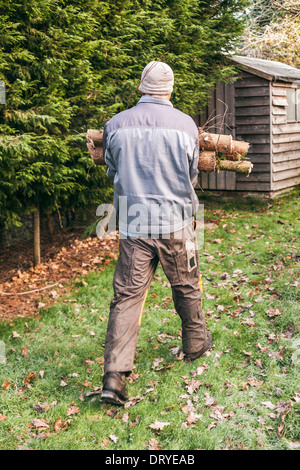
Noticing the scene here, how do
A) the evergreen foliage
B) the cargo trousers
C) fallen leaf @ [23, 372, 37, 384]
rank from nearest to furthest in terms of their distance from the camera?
the cargo trousers < fallen leaf @ [23, 372, 37, 384] < the evergreen foliage

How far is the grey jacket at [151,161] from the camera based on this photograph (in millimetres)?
3740

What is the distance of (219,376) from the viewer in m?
4.30

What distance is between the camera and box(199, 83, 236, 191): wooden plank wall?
38.5 feet

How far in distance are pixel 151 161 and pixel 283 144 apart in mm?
9174

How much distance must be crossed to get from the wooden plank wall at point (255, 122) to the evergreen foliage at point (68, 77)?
2568mm

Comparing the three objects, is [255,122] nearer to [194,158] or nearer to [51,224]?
[51,224]

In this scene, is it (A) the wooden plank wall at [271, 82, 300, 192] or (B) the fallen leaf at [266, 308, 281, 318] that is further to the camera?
(A) the wooden plank wall at [271, 82, 300, 192]

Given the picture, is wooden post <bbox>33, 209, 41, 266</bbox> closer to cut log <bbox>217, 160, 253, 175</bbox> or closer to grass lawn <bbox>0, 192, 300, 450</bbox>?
grass lawn <bbox>0, 192, 300, 450</bbox>

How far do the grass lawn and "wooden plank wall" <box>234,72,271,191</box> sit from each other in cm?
490

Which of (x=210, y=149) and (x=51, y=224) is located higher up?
(x=210, y=149)

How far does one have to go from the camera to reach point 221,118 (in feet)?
39.0

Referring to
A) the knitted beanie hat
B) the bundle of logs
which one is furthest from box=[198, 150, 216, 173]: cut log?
the knitted beanie hat

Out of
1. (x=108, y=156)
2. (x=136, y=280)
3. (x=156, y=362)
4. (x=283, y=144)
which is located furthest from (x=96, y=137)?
(x=283, y=144)

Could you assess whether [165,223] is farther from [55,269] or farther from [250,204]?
[250,204]
